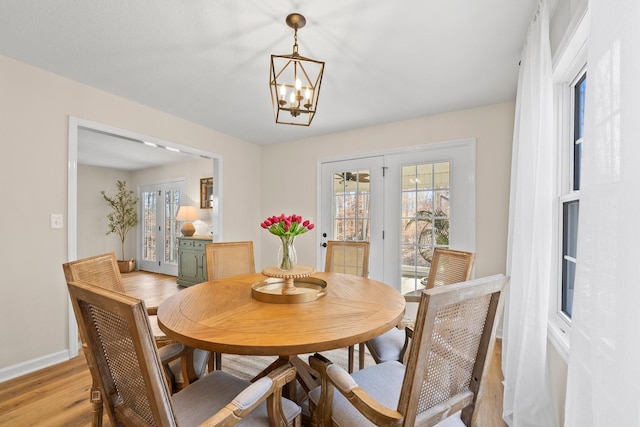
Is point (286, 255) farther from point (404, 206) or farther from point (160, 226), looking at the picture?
point (160, 226)

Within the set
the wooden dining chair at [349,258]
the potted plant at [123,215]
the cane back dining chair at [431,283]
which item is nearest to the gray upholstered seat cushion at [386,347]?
the cane back dining chair at [431,283]

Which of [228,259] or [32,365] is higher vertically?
[228,259]

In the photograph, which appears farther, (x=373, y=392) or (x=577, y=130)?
(x=577, y=130)

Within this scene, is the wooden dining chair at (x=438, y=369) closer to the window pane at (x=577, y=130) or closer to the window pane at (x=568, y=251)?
the window pane at (x=568, y=251)

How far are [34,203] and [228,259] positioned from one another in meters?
1.62

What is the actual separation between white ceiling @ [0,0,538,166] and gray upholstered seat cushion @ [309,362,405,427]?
6.39 feet

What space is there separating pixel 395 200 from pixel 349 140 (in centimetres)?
105

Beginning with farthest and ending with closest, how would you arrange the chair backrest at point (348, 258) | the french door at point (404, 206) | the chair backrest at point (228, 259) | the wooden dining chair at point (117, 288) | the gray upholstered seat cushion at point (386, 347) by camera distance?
the french door at point (404, 206) < the chair backrest at point (348, 258) < the chair backrest at point (228, 259) < the gray upholstered seat cushion at point (386, 347) < the wooden dining chair at point (117, 288)

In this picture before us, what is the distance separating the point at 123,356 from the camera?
84 cm

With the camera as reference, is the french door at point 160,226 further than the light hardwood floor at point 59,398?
Yes

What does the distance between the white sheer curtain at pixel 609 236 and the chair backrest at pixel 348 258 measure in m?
1.82

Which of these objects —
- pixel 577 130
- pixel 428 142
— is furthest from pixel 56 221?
pixel 577 130

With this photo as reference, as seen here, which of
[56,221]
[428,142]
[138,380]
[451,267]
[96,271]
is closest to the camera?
[138,380]

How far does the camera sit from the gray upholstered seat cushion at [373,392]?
1080 millimetres
